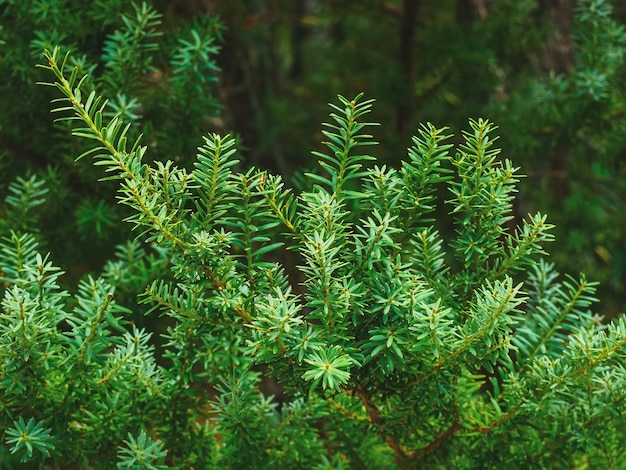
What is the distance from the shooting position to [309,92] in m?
2.35

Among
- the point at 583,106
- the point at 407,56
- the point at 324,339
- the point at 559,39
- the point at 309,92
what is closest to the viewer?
the point at 324,339

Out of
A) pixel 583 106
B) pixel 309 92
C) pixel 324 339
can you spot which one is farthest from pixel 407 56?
pixel 324 339

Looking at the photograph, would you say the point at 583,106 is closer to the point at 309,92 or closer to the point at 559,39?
the point at 559,39

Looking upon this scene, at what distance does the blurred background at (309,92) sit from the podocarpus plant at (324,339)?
26cm

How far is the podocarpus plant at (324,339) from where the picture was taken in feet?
2.07

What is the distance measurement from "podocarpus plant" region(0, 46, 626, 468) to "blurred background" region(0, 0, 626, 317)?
26 centimetres

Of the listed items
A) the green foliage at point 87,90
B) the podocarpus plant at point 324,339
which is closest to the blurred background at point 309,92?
the green foliage at point 87,90

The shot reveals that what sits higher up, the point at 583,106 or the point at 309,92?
the point at 583,106

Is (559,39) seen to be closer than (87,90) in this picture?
No

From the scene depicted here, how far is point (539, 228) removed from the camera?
670mm

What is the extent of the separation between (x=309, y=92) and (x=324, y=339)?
1.80 meters

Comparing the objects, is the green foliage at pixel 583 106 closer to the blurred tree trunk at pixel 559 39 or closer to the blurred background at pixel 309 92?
the blurred background at pixel 309 92

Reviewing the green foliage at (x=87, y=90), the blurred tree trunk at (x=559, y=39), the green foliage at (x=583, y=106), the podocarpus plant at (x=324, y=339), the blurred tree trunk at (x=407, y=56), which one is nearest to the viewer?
the podocarpus plant at (x=324, y=339)

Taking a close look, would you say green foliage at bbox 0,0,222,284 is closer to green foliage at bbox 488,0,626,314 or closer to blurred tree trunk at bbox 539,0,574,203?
green foliage at bbox 488,0,626,314
